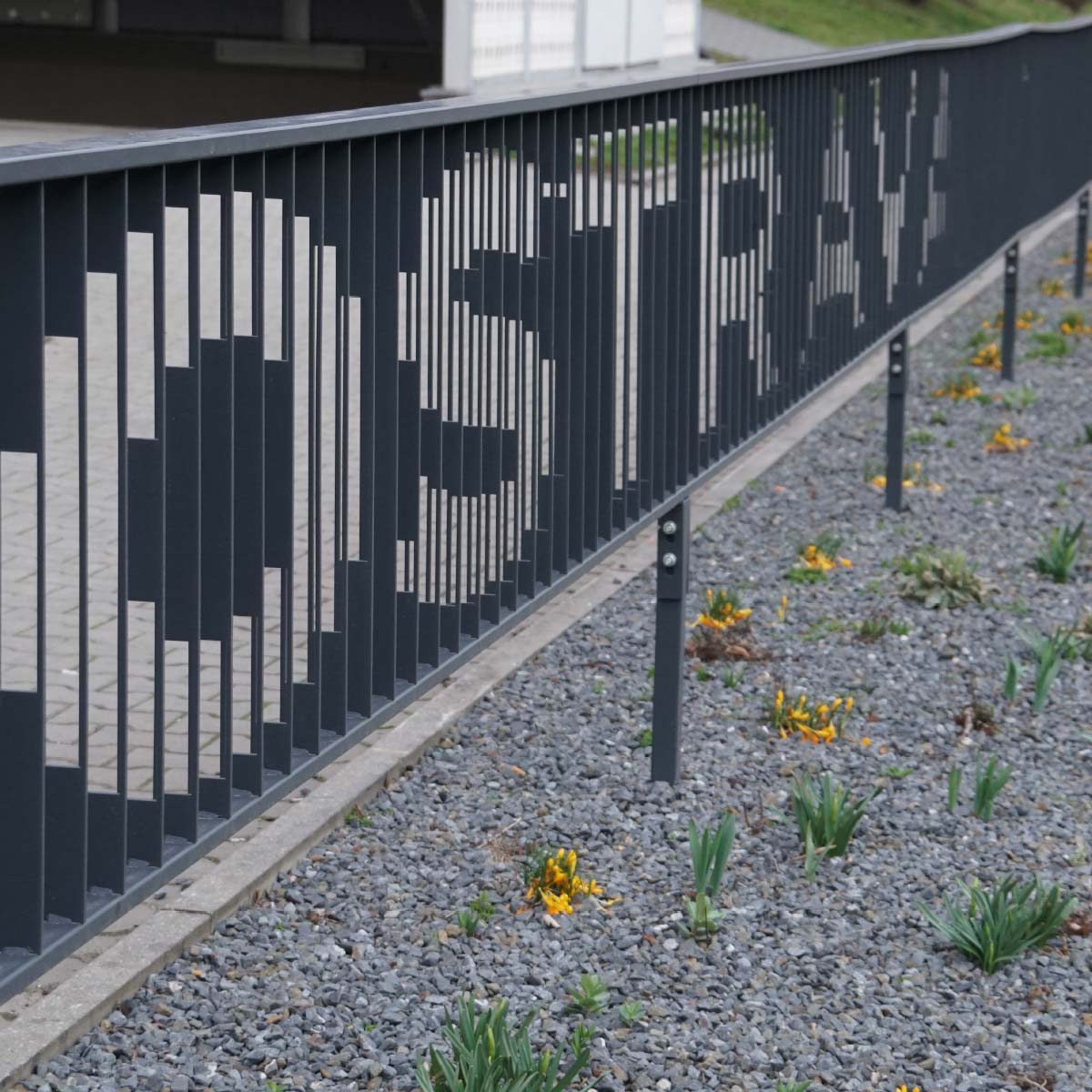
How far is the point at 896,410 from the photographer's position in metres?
7.47

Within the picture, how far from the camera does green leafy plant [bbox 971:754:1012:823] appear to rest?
4453 millimetres

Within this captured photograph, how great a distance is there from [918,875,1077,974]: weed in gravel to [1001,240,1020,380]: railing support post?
21.5ft

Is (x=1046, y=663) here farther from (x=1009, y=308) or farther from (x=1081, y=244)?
(x=1081, y=244)

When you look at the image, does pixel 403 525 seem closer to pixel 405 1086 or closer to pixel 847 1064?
pixel 405 1086

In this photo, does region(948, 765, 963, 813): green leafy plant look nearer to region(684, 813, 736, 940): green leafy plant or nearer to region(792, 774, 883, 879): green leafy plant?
region(792, 774, 883, 879): green leafy plant

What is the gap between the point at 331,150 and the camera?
2.80 m

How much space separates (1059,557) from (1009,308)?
3.81 metres

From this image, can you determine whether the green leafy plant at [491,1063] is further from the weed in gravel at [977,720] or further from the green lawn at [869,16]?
the green lawn at [869,16]

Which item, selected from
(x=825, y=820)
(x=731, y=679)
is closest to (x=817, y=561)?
(x=731, y=679)

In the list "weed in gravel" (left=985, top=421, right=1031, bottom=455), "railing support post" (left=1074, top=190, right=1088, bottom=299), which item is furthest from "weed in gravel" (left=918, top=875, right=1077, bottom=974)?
"railing support post" (left=1074, top=190, right=1088, bottom=299)

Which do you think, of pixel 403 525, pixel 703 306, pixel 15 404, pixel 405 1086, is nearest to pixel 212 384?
pixel 15 404

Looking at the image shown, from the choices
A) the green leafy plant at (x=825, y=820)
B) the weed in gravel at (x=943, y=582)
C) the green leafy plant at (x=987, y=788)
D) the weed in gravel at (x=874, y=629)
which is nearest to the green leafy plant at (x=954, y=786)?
the green leafy plant at (x=987, y=788)

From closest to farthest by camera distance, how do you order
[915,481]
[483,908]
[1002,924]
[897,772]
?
[1002,924] < [483,908] < [897,772] < [915,481]

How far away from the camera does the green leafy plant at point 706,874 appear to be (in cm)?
387
